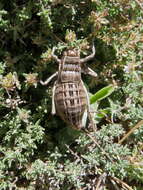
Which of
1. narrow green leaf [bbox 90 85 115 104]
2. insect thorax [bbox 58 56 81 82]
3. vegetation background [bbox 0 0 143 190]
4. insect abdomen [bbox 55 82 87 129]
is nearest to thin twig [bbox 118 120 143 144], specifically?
vegetation background [bbox 0 0 143 190]

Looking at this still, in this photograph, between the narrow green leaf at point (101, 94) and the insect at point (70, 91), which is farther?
the narrow green leaf at point (101, 94)

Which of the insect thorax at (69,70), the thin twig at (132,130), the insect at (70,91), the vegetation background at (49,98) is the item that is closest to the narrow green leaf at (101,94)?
the vegetation background at (49,98)

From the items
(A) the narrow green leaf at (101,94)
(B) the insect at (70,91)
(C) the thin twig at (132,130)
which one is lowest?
(C) the thin twig at (132,130)

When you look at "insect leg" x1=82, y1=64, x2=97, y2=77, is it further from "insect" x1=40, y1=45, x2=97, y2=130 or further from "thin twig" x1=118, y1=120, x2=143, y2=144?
"thin twig" x1=118, y1=120, x2=143, y2=144

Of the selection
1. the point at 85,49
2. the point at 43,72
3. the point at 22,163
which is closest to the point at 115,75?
the point at 85,49

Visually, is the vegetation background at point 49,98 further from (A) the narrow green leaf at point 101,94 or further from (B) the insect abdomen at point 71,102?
(B) the insect abdomen at point 71,102

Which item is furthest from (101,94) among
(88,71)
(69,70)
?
(69,70)
